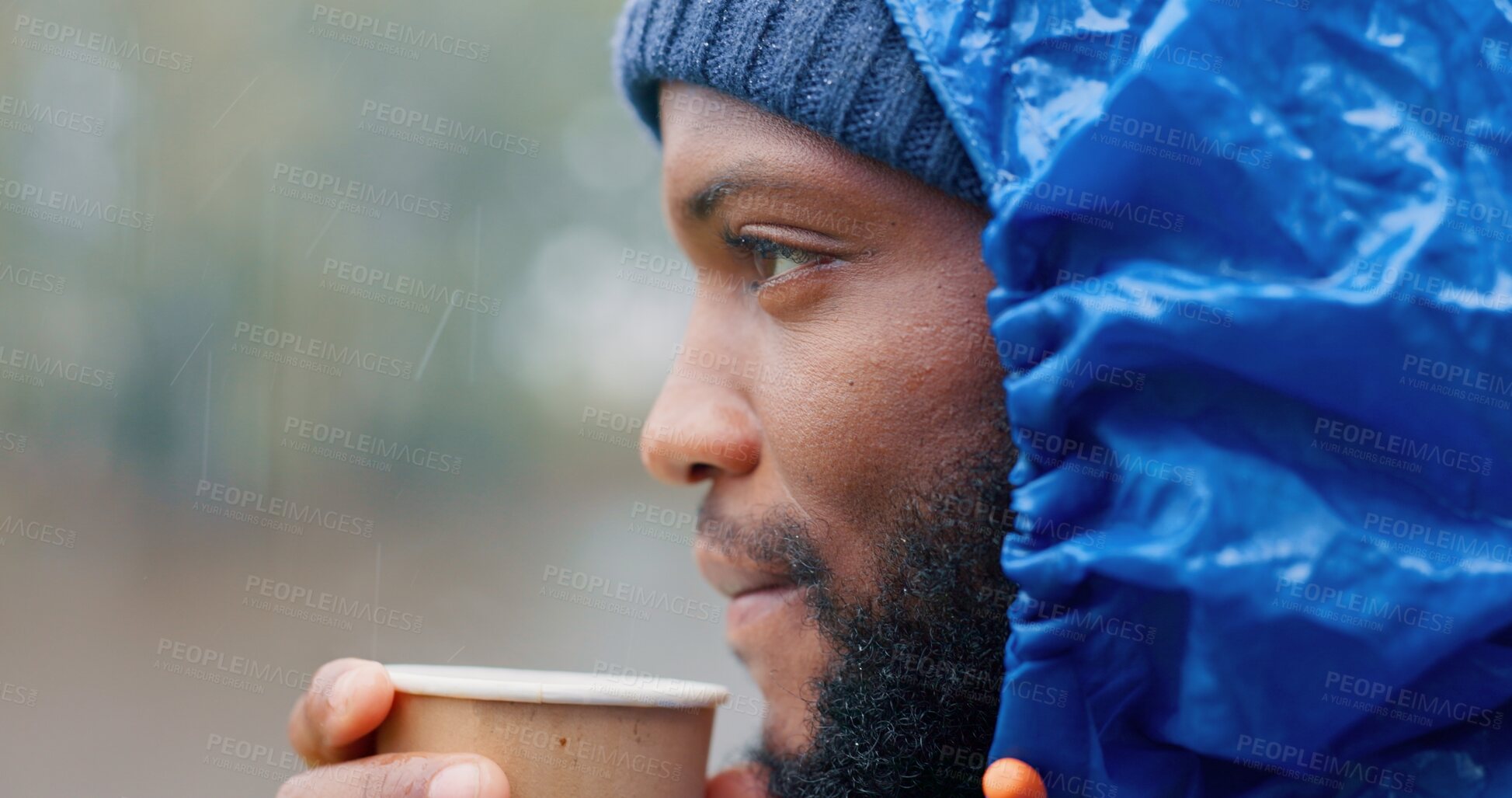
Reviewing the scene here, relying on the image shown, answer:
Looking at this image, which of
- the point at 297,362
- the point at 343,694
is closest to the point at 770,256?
the point at 343,694

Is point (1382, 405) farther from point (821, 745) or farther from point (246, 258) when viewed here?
point (246, 258)

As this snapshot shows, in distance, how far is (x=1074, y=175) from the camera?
1.17m

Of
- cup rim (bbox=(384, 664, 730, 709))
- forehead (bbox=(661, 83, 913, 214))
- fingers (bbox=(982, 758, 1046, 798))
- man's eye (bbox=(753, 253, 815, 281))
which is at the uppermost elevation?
forehead (bbox=(661, 83, 913, 214))

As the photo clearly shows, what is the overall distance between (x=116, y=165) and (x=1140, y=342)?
431 centimetres

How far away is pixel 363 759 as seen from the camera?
130cm

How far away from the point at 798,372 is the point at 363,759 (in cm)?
70

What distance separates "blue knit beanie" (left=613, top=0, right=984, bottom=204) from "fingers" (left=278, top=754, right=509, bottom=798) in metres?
0.83

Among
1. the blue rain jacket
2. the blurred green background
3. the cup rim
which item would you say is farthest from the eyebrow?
the blurred green background

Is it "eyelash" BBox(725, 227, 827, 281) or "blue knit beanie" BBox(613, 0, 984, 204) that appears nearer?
"blue knit beanie" BBox(613, 0, 984, 204)

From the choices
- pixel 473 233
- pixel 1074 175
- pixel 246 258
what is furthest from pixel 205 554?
pixel 1074 175

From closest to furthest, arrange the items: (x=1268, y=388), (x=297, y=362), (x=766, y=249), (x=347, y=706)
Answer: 1. (x=1268, y=388)
2. (x=347, y=706)
3. (x=766, y=249)
4. (x=297, y=362)

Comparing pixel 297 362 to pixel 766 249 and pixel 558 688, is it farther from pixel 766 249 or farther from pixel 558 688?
pixel 558 688

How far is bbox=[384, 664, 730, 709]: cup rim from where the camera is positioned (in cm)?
119

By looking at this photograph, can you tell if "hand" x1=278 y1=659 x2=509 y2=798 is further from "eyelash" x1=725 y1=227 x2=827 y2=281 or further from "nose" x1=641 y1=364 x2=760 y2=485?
"eyelash" x1=725 y1=227 x2=827 y2=281
